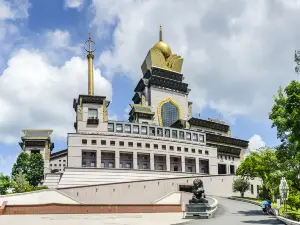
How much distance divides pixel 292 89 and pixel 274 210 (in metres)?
10.9

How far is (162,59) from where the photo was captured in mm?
112312

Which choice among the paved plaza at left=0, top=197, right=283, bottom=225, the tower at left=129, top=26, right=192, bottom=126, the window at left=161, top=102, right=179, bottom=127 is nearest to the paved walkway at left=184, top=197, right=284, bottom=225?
the paved plaza at left=0, top=197, right=283, bottom=225

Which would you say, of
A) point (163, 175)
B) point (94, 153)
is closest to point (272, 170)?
point (163, 175)

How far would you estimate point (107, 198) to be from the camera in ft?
205

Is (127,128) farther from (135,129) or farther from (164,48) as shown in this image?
(164,48)

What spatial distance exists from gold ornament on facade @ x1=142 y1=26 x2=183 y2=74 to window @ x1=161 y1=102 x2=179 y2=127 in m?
11.9

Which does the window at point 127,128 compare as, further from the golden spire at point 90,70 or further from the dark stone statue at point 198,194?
the dark stone statue at point 198,194

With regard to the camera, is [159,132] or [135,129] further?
[159,132]

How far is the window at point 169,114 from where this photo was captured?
4146 inches

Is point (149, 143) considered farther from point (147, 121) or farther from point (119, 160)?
point (147, 121)

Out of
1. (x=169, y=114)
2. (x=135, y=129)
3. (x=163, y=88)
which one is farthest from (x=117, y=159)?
(x=163, y=88)

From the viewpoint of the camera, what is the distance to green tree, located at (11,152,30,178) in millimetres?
89250

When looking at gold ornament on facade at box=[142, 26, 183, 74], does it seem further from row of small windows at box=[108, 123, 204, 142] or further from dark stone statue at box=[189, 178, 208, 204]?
dark stone statue at box=[189, 178, 208, 204]

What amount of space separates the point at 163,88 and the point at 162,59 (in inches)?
385
